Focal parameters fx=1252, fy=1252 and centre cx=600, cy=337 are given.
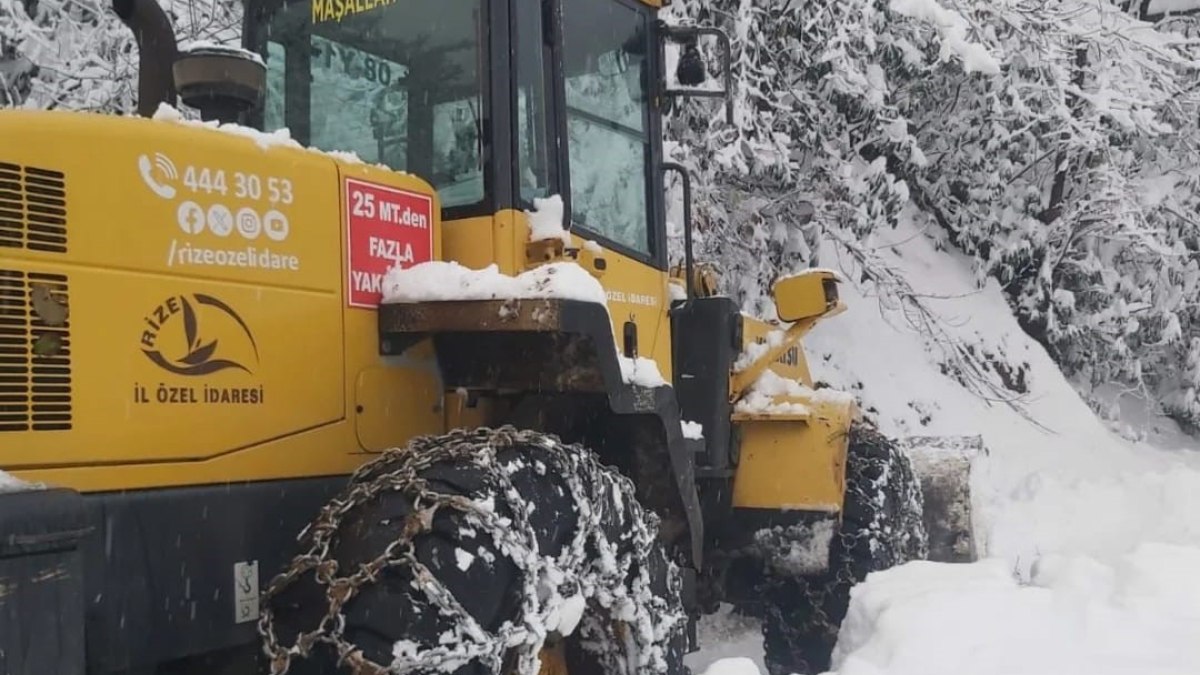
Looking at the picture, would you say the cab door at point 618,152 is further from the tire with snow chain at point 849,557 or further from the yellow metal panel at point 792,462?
the tire with snow chain at point 849,557

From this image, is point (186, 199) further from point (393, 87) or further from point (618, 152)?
point (618, 152)

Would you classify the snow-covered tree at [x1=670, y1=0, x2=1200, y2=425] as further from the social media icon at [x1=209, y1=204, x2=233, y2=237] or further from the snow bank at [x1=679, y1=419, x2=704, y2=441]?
the social media icon at [x1=209, y1=204, x2=233, y2=237]

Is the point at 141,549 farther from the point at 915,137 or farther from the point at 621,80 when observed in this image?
the point at 915,137

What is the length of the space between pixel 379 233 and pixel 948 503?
4.70 metres

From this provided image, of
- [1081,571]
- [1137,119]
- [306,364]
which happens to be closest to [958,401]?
[1137,119]

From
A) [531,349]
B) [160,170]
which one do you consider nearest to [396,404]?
[531,349]

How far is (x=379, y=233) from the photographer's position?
3.41m

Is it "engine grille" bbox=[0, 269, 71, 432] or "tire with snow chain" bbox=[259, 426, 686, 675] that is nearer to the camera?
"engine grille" bbox=[0, 269, 71, 432]

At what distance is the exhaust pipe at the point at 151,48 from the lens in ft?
12.1

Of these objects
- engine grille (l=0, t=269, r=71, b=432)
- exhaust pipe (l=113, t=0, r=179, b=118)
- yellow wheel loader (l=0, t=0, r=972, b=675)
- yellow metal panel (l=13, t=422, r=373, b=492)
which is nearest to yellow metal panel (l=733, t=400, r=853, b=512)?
yellow wheel loader (l=0, t=0, r=972, b=675)

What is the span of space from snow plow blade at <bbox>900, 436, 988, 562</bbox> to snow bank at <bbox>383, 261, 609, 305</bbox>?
410 centimetres

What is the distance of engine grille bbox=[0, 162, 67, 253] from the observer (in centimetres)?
259

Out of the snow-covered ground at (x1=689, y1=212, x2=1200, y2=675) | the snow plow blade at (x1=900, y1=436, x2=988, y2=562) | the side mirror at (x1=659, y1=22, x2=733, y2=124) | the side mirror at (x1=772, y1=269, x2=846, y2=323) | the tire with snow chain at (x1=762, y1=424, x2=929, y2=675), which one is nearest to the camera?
the snow-covered ground at (x1=689, y1=212, x2=1200, y2=675)

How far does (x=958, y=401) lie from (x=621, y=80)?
7.86 meters
